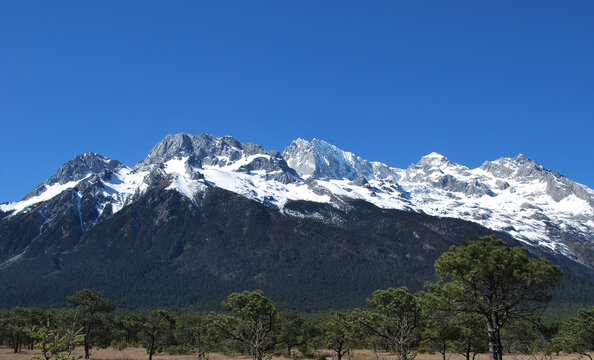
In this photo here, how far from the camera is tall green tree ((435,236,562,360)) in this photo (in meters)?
36.5

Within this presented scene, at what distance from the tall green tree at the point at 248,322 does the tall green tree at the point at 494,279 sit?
19197mm

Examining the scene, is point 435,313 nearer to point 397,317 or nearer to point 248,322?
point 397,317

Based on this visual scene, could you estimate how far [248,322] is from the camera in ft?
158

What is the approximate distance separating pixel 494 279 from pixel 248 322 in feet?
79.2

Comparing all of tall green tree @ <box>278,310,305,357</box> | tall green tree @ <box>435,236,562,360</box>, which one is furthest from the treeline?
tall green tree @ <box>278,310,305,357</box>

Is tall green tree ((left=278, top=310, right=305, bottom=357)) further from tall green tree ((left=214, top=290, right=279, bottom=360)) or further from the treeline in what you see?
tall green tree ((left=214, top=290, right=279, bottom=360))

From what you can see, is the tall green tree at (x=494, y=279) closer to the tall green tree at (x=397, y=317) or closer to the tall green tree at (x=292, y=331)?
the tall green tree at (x=397, y=317)

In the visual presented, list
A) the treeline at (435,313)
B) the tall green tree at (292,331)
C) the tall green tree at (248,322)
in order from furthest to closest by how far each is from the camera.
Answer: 1. the tall green tree at (292,331)
2. the tall green tree at (248,322)
3. the treeline at (435,313)

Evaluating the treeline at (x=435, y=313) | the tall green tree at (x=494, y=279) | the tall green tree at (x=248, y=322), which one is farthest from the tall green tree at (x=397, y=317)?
the tall green tree at (x=248, y=322)

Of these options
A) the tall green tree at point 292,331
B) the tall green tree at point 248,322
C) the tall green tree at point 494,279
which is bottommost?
the tall green tree at point 292,331

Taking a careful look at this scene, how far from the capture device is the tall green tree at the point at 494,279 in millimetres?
36531

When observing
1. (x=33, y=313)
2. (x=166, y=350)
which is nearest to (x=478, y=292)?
(x=166, y=350)

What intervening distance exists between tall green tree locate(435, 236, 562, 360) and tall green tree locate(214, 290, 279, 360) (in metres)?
19.2

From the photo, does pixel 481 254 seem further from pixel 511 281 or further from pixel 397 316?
pixel 397 316
